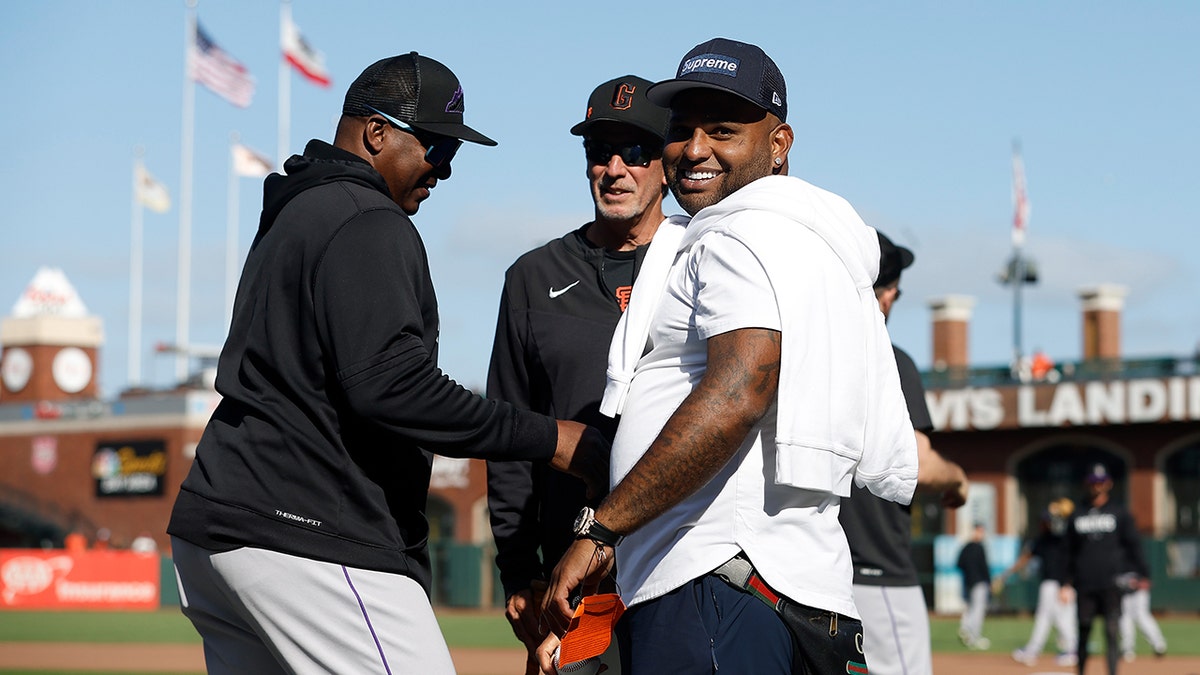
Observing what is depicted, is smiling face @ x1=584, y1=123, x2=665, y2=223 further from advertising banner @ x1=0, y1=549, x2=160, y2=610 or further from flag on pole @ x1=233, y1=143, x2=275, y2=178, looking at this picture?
flag on pole @ x1=233, y1=143, x2=275, y2=178

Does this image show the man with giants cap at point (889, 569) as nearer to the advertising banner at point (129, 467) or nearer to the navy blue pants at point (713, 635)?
the navy blue pants at point (713, 635)

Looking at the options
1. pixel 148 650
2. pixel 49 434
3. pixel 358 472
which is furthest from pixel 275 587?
pixel 49 434

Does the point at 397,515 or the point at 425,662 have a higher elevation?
the point at 397,515

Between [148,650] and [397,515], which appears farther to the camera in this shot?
[148,650]

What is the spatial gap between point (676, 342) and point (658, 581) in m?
0.55

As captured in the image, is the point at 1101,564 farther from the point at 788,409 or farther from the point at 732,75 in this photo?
the point at 788,409

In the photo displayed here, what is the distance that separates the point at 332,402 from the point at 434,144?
793mm

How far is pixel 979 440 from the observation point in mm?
42219

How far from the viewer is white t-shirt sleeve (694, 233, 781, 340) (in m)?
3.43

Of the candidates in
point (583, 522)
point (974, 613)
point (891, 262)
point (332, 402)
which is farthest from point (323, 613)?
point (974, 613)

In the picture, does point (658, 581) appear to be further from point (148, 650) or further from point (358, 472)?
point (148, 650)

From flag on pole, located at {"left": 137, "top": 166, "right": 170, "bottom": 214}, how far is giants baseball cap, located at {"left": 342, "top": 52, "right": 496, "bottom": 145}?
54.1 metres

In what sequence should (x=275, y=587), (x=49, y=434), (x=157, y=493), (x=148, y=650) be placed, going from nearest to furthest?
(x=275, y=587) < (x=148, y=650) < (x=157, y=493) < (x=49, y=434)

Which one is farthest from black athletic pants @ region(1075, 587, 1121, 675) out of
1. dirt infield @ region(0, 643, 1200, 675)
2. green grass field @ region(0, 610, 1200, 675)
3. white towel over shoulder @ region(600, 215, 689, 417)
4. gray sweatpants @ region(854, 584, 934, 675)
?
white towel over shoulder @ region(600, 215, 689, 417)
